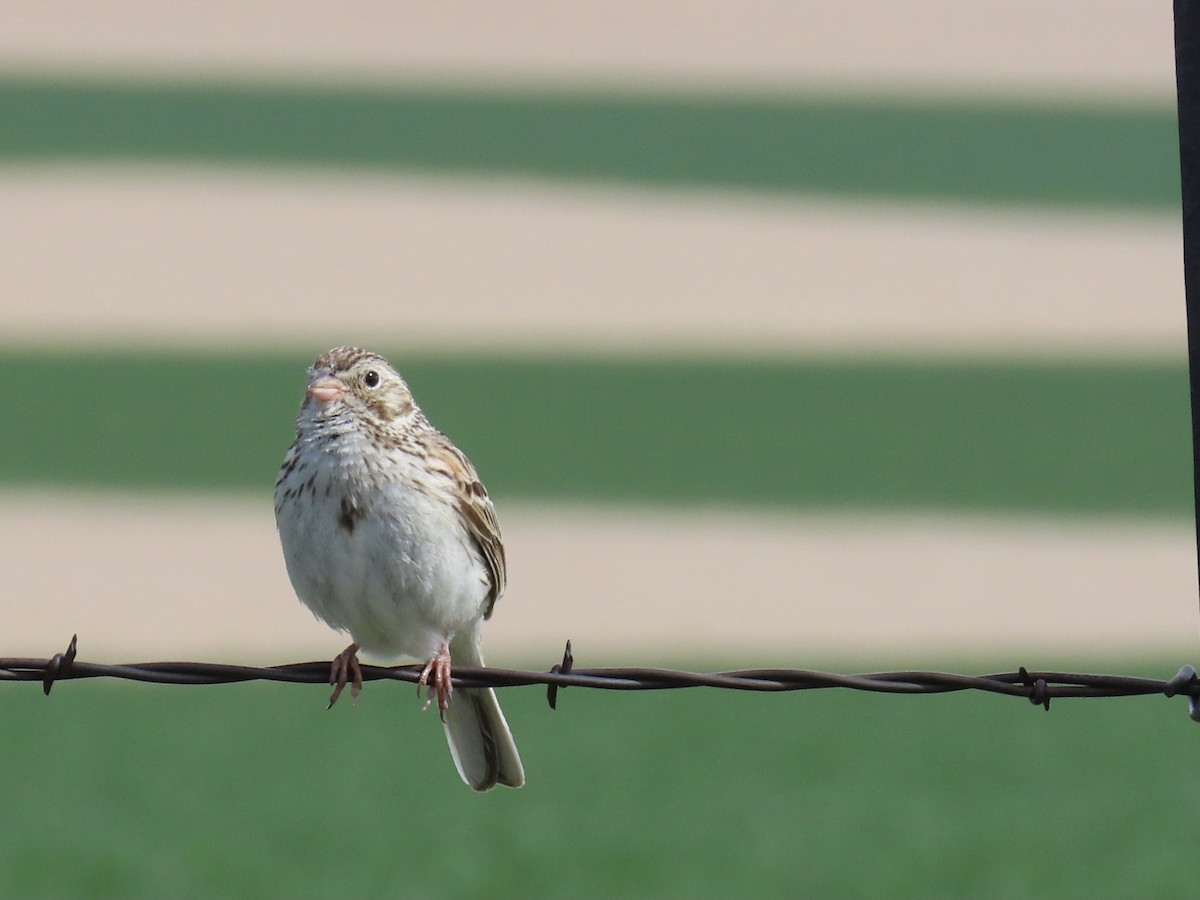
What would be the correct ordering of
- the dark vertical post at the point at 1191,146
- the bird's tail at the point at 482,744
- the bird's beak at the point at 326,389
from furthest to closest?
1. the bird's tail at the point at 482,744
2. the bird's beak at the point at 326,389
3. the dark vertical post at the point at 1191,146

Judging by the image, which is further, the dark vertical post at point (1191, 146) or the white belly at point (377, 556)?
the white belly at point (377, 556)

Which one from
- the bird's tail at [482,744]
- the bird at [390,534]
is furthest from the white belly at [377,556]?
the bird's tail at [482,744]

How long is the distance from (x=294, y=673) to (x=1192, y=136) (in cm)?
207

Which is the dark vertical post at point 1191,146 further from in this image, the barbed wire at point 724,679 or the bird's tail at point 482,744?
the bird's tail at point 482,744

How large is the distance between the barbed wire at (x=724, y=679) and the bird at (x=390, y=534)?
0.72 metres

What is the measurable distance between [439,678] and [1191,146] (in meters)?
2.14

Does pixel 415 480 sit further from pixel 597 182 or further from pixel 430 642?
pixel 597 182

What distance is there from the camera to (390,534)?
13.1ft

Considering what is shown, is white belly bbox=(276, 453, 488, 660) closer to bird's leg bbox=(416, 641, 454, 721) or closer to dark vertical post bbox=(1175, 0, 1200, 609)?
bird's leg bbox=(416, 641, 454, 721)

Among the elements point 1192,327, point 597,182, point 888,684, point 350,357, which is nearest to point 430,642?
point 350,357

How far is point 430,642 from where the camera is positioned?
4.29m

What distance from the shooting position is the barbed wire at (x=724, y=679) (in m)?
3.01

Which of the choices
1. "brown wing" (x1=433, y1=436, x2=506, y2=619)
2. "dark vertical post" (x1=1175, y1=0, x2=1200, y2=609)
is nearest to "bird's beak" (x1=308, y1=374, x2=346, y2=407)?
"brown wing" (x1=433, y1=436, x2=506, y2=619)

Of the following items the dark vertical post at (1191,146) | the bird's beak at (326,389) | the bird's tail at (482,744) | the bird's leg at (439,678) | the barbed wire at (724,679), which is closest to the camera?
the dark vertical post at (1191,146)
